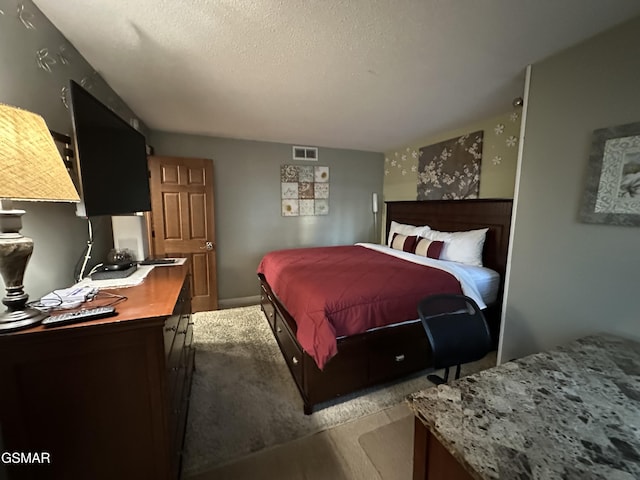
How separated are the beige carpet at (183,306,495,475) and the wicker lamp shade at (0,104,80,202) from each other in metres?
1.54

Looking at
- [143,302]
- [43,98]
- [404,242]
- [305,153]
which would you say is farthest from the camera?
[305,153]

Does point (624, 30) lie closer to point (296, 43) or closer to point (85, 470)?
point (296, 43)

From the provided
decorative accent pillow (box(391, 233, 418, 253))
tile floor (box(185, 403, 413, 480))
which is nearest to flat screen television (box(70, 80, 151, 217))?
tile floor (box(185, 403, 413, 480))

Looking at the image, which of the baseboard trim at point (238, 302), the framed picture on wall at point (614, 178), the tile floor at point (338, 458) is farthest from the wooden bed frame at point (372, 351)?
the baseboard trim at point (238, 302)

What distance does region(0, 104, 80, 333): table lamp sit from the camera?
2.37ft

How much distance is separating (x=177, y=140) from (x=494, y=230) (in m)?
4.01

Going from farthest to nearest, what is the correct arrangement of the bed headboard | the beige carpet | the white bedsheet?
the bed headboard → the white bedsheet → the beige carpet

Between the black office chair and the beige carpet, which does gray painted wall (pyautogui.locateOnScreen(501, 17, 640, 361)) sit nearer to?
the black office chair

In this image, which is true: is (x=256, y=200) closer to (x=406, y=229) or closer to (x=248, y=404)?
(x=406, y=229)

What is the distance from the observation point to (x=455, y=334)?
134 cm

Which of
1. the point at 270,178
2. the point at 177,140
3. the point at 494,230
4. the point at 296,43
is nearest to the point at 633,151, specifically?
the point at 494,230

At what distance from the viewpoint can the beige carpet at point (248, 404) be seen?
59.4 inches

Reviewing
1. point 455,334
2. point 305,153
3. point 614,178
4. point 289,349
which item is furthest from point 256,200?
point 614,178

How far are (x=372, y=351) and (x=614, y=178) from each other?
1776 mm
